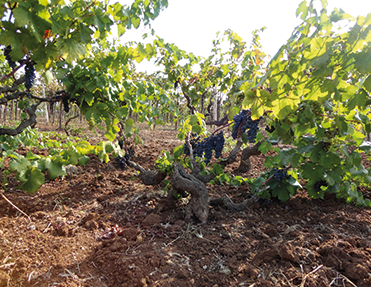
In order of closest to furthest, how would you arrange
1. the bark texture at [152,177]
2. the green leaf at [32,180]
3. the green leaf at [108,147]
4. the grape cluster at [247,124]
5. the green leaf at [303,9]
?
the green leaf at [32,180]
the green leaf at [303,9]
the green leaf at [108,147]
the grape cluster at [247,124]
the bark texture at [152,177]

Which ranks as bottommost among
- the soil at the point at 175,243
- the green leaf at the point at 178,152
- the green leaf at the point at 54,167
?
the soil at the point at 175,243

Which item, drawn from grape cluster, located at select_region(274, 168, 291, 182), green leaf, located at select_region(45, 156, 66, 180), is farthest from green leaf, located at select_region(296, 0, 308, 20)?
green leaf, located at select_region(45, 156, 66, 180)

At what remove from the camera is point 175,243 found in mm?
2020

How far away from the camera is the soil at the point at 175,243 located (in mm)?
1523

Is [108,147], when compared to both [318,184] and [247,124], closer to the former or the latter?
[247,124]

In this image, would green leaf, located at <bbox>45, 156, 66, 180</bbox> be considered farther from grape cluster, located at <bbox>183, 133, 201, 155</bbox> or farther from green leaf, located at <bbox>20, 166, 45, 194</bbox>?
grape cluster, located at <bbox>183, 133, 201, 155</bbox>

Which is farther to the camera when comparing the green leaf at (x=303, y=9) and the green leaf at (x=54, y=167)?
the green leaf at (x=303, y=9)

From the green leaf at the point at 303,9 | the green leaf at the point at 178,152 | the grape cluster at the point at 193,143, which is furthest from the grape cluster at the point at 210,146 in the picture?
the green leaf at the point at 303,9

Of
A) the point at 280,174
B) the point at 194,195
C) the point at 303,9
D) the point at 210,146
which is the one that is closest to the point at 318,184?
the point at 280,174

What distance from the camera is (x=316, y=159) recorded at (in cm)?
189

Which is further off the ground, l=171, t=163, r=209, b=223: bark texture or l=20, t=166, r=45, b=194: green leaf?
l=20, t=166, r=45, b=194: green leaf

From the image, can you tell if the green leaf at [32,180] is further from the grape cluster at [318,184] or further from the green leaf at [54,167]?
the grape cluster at [318,184]

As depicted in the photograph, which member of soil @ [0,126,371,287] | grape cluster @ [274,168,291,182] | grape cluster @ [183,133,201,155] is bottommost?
soil @ [0,126,371,287]

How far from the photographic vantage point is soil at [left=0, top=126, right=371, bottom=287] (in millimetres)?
1523
